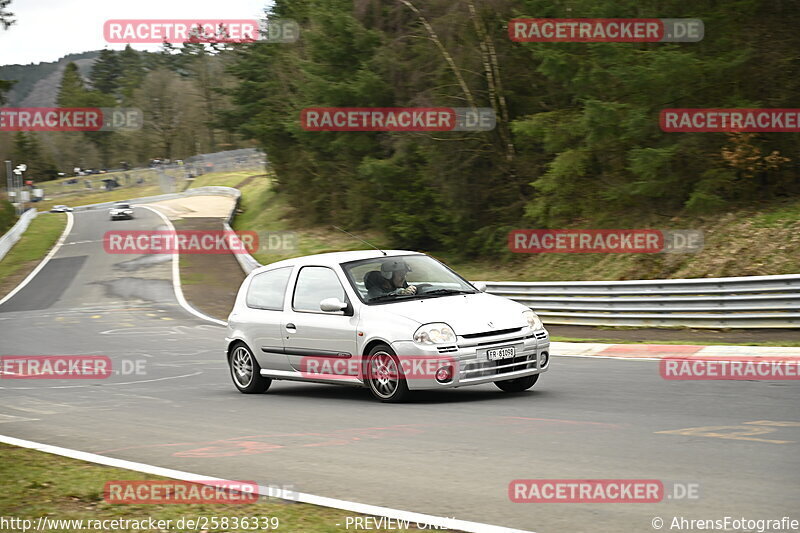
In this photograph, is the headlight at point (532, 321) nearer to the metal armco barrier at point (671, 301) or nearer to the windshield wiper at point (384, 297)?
the windshield wiper at point (384, 297)

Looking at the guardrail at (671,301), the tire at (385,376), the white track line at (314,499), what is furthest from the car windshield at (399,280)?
the guardrail at (671,301)

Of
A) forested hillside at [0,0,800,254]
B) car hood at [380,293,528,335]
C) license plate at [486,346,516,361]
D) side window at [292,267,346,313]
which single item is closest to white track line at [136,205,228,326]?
forested hillside at [0,0,800,254]

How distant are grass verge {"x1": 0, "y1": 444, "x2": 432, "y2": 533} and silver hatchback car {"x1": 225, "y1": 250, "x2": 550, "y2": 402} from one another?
3642 mm

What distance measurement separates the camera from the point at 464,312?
10.4 metres

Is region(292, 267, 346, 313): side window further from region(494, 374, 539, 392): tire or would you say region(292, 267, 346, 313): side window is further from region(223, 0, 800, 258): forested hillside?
region(223, 0, 800, 258): forested hillside

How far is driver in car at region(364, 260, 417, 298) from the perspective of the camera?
36.7ft

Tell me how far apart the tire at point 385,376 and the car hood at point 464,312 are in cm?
45

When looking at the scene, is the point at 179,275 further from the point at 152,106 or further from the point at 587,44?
the point at 152,106

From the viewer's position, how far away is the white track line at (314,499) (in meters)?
5.48

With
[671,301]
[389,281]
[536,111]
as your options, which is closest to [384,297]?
[389,281]

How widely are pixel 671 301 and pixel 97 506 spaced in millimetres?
14136

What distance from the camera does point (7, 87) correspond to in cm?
4584

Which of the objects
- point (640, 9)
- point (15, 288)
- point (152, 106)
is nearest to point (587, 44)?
point (640, 9)

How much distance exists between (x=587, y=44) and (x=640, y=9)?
1811 millimetres
